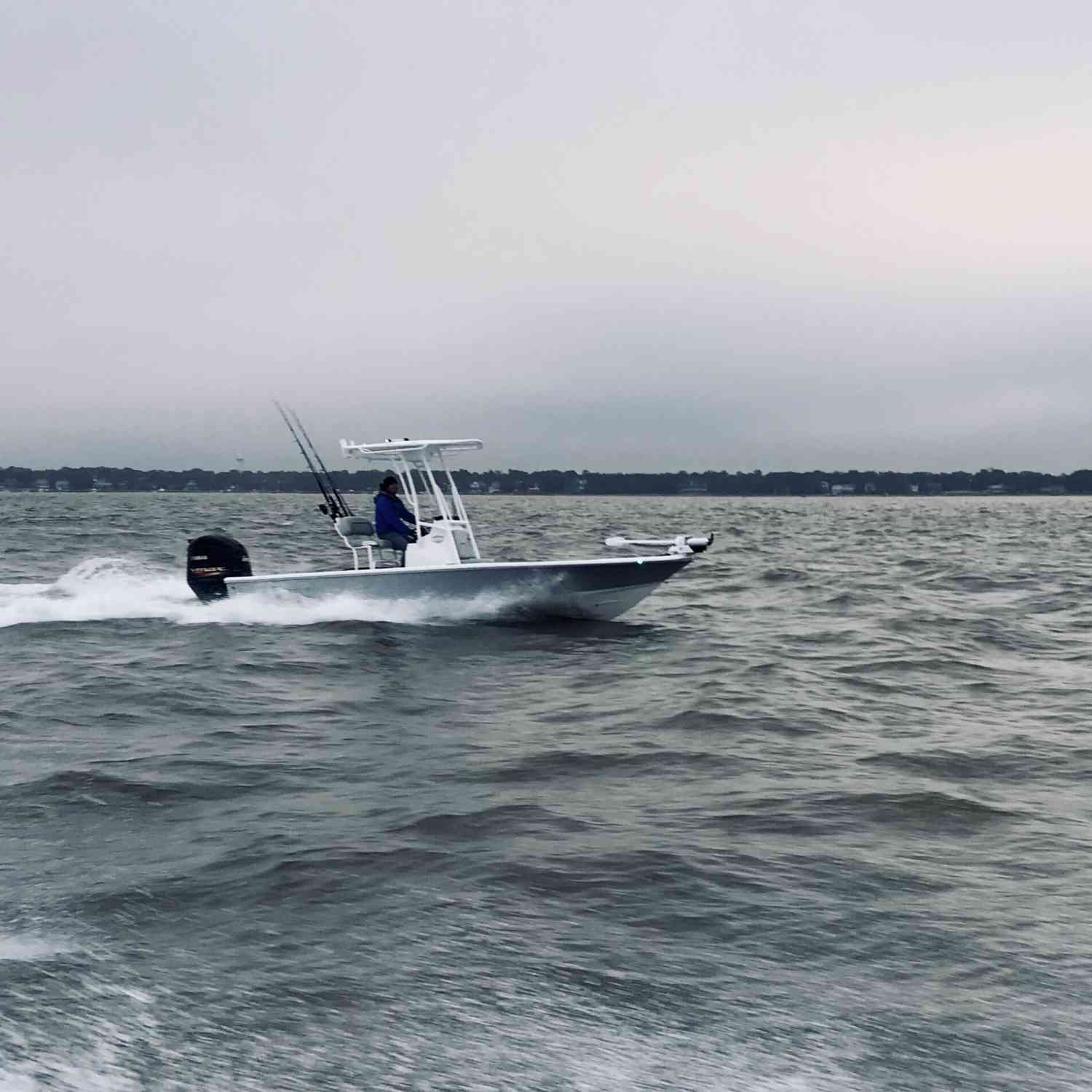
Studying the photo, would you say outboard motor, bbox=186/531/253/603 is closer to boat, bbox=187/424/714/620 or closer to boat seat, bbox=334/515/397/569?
boat, bbox=187/424/714/620

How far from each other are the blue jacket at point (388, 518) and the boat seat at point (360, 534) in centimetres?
18

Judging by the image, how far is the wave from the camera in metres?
15.8

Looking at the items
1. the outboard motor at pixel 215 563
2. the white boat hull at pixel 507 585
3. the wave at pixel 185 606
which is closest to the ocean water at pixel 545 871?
the white boat hull at pixel 507 585

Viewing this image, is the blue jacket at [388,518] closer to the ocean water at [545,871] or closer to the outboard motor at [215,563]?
the outboard motor at [215,563]

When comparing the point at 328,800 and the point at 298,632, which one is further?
the point at 298,632

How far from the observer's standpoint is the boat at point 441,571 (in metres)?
15.0

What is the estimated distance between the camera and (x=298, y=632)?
51.4ft

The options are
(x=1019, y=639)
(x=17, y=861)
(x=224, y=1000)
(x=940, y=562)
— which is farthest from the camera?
(x=940, y=562)

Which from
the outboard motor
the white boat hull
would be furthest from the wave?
the outboard motor

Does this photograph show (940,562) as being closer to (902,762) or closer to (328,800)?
(902,762)

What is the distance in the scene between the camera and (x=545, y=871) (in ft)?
19.7

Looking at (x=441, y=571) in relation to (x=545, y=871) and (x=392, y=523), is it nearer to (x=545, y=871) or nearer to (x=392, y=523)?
(x=392, y=523)

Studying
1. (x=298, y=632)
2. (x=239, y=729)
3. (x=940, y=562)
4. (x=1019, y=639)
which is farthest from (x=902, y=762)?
(x=940, y=562)

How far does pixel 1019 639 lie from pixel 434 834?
37.6 feet
